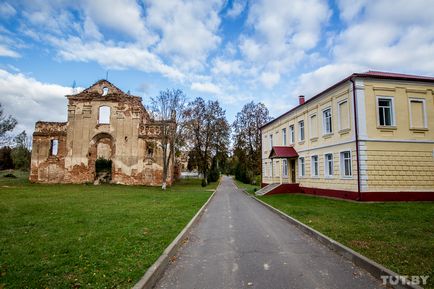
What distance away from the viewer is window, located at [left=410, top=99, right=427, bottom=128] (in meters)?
18.5

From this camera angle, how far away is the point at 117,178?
115 feet

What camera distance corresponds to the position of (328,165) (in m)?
21.4

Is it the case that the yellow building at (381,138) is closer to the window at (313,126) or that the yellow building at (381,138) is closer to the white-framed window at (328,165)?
the white-framed window at (328,165)

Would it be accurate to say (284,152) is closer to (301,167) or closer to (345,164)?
(301,167)

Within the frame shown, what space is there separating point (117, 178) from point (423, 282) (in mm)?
34248

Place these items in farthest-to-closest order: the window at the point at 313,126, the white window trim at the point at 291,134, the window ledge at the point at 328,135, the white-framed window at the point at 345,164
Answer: the white window trim at the point at 291,134 → the window at the point at 313,126 → the window ledge at the point at 328,135 → the white-framed window at the point at 345,164

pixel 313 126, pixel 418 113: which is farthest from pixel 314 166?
pixel 418 113

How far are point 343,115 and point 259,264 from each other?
16.2m

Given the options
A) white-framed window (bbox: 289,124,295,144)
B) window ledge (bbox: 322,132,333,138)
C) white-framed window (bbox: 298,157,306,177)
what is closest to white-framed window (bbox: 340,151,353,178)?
window ledge (bbox: 322,132,333,138)

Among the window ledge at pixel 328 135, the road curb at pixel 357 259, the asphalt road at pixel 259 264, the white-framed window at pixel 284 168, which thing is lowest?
the asphalt road at pixel 259 264

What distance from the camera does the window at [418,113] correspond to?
18516 mm

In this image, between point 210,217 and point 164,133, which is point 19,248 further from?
point 164,133

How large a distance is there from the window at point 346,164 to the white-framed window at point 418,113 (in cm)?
445

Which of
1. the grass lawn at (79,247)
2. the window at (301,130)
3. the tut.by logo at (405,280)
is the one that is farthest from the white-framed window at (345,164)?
the tut.by logo at (405,280)
